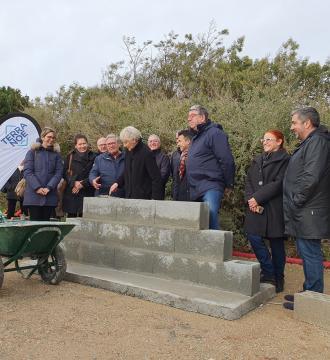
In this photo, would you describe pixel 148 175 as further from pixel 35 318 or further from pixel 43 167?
pixel 35 318

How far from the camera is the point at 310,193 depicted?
4293 mm

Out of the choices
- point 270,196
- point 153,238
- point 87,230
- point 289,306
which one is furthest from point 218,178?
point 87,230

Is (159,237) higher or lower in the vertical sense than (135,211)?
lower

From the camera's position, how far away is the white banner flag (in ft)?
31.6

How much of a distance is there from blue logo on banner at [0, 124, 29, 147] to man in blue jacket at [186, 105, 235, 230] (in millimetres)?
5666

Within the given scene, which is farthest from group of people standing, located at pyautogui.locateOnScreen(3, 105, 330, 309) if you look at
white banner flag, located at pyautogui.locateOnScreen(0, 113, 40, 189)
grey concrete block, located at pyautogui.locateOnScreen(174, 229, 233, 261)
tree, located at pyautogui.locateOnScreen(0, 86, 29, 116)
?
tree, located at pyautogui.locateOnScreen(0, 86, 29, 116)

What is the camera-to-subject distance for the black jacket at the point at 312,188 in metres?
4.27

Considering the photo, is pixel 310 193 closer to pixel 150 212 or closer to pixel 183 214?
pixel 183 214

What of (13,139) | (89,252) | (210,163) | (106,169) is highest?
(13,139)

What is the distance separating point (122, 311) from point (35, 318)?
81 centimetres

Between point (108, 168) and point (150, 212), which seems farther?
point (108, 168)

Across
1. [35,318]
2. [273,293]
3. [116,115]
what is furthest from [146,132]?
[35,318]

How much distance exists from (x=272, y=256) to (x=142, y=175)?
6.35ft

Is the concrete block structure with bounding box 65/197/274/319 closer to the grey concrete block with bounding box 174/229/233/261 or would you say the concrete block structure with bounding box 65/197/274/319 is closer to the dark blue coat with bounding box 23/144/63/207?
the grey concrete block with bounding box 174/229/233/261
